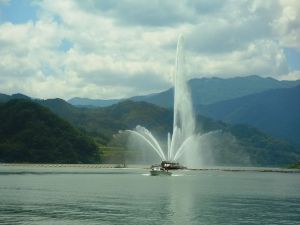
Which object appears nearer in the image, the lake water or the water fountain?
the lake water

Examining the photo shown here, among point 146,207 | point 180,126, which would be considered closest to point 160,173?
point 180,126

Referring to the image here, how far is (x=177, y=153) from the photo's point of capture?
19950 centimetres

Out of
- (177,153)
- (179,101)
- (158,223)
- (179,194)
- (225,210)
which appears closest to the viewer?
(158,223)

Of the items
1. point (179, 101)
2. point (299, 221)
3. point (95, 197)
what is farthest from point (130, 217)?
point (179, 101)

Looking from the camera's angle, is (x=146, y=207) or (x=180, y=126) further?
(x=180, y=126)

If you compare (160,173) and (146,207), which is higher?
(160,173)

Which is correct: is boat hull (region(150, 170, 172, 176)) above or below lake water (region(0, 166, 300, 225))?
above

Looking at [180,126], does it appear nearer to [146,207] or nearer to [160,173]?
[160,173]

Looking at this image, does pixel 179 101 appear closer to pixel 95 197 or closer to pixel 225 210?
pixel 95 197

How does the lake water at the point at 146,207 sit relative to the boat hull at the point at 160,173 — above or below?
below

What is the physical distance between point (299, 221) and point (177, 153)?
424 ft

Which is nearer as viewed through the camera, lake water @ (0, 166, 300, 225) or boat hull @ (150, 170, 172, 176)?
lake water @ (0, 166, 300, 225)

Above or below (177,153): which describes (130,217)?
below

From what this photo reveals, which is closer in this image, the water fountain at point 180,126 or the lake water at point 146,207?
the lake water at point 146,207
